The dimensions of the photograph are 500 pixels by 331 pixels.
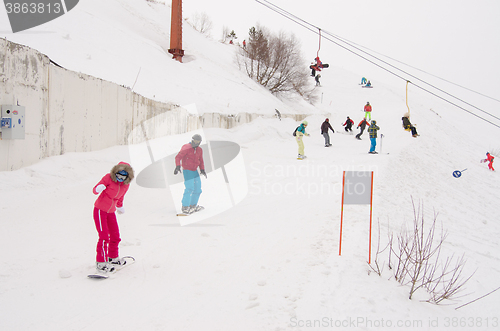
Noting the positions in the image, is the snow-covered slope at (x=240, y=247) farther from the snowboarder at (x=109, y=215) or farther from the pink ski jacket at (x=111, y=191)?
the pink ski jacket at (x=111, y=191)

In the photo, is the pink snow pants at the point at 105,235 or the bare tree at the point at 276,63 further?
the bare tree at the point at 276,63

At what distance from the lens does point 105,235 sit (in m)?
4.51

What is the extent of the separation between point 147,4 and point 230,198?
3010 cm

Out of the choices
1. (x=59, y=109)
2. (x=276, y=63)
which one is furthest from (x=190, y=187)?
(x=276, y=63)

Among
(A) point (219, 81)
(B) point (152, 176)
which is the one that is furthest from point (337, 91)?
(B) point (152, 176)

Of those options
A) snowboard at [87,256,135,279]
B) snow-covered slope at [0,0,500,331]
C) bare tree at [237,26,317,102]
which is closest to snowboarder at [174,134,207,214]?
snow-covered slope at [0,0,500,331]

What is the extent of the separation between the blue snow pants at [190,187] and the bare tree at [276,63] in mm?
24364

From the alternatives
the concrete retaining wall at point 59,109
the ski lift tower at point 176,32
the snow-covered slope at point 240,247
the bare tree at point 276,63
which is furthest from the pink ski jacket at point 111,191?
the bare tree at point 276,63

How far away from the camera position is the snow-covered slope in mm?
3773

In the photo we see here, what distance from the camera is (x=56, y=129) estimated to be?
8836mm

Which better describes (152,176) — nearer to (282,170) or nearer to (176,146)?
(176,146)

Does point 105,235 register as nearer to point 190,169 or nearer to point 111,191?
point 111,191

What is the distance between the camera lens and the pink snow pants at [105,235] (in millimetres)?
4461

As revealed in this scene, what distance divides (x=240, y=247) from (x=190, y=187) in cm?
246
